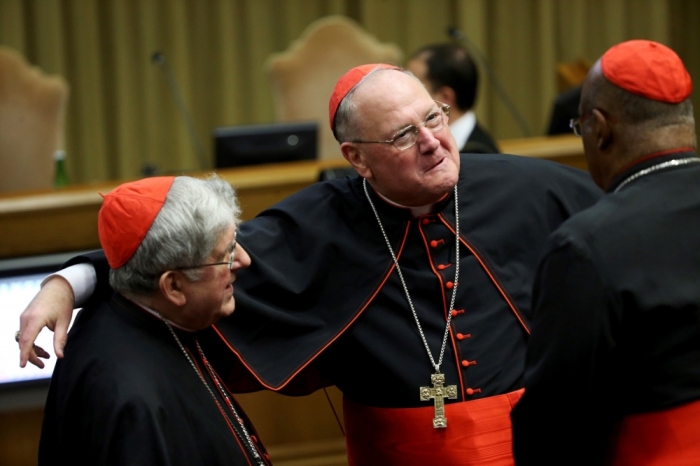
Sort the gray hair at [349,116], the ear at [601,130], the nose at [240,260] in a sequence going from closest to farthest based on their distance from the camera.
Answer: the ear at [601,130]
the nose at [240,260]
the gray hair at [349,116]

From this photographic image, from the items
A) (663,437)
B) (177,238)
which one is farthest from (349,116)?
(663,437)

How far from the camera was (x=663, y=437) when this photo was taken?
6.21ft

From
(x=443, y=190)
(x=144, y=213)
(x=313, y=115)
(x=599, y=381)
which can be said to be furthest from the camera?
(x=313, y=115)

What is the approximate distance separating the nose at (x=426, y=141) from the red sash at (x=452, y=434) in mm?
680

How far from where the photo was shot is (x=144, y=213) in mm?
2096

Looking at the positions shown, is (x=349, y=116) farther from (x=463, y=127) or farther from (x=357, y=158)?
(x=463, y=127)

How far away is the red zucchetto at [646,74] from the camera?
189 cm

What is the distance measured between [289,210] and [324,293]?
0.88 feet

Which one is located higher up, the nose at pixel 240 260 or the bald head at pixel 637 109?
the bald head at pixel 637 109

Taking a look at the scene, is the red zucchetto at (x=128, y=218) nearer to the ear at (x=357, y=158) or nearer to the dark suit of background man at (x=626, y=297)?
the ear at (x=357, y=158)

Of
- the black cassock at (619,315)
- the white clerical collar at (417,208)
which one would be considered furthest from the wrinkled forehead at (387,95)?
the black cassock at (619,315)

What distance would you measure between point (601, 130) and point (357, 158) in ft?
2.73

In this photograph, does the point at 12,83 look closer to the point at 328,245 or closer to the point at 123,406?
the point at 328,245

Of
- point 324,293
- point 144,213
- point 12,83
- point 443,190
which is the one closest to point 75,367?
point 144,213
